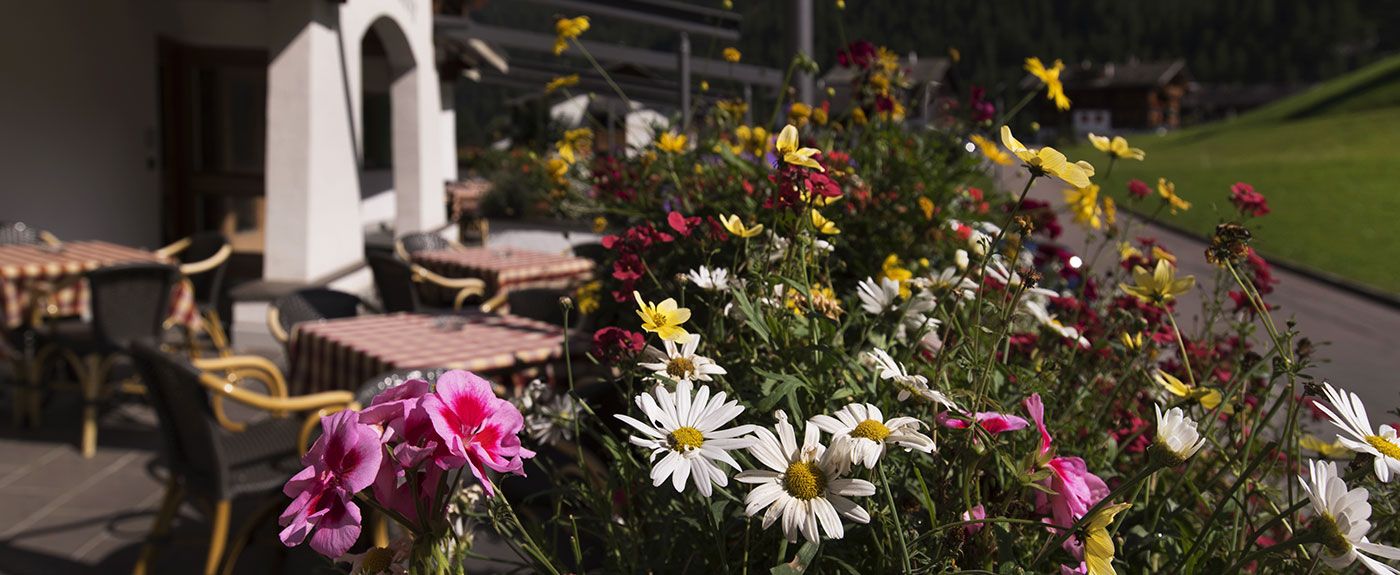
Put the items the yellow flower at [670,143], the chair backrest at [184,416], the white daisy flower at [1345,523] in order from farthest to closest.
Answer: the chair backrest at [184,416], the yellow flower at [670,143], the white daisy flower at [1345,523]

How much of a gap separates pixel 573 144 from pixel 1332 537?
2.04m

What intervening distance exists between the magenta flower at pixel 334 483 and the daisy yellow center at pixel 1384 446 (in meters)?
0.71

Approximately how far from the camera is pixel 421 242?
648 centimetres

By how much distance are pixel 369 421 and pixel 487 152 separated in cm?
2288

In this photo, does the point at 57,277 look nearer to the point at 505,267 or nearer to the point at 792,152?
the point at 505,267

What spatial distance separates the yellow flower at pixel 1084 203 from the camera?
164 cm

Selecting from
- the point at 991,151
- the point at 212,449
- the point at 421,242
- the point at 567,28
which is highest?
the point at 567,28

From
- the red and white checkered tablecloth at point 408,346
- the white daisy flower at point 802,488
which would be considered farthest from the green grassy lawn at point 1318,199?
the red and white checkered tablecloth at point 408,346

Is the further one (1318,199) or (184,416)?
(1318,199)

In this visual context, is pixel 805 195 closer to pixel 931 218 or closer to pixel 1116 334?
pixel 1116 334

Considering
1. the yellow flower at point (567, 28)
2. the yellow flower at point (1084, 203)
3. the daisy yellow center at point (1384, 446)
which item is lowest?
the daisy yellow center at point (1384, 446)

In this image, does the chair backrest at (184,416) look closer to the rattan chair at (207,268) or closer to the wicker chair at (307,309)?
the wicker chair at (307,309)

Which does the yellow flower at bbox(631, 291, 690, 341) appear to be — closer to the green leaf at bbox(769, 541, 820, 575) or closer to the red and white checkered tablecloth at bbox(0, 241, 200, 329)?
the green leaf at bbox(769, 541, 820, 575)

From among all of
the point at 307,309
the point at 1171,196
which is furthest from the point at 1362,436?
the point at 307,309
